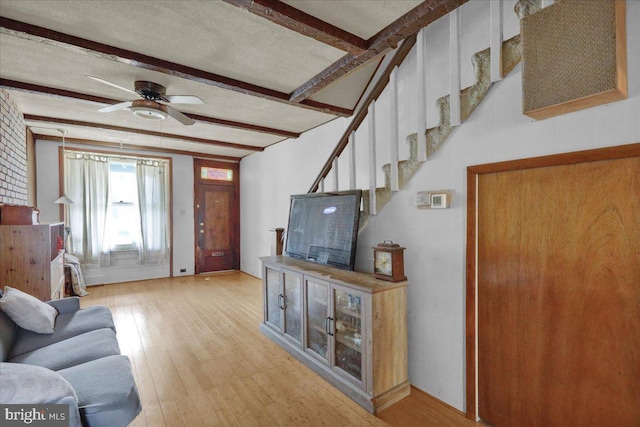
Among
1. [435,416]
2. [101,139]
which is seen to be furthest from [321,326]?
[101,139]

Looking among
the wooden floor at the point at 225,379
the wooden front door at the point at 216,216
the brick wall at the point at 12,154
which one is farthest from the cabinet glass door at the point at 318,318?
the wooden front door at the point at 216,216

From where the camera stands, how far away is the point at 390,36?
2186 millimetres

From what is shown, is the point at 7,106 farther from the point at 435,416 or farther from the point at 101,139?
the point at 435,416

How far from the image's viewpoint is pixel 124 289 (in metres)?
5.54

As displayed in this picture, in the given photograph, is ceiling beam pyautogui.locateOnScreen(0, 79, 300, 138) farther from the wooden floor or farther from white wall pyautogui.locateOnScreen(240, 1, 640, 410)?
the wooden floor

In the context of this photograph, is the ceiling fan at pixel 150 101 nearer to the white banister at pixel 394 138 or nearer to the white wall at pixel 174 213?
the white banister at pixel 394 138

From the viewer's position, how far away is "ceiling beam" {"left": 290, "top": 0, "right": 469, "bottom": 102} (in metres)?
1.92

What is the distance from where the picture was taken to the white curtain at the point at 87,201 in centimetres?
543

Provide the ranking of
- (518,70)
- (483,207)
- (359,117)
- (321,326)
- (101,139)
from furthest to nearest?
(101,139)
(359,117)
(321,326)
(483,207)
(518,70)

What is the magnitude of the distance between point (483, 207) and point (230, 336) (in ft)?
9.86

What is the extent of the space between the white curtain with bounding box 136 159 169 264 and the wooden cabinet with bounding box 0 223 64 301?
3254 millimetres

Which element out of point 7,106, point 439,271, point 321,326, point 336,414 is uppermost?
point 7,106

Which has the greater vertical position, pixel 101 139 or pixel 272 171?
pixel 101 139

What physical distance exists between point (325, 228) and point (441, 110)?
1522 mm
